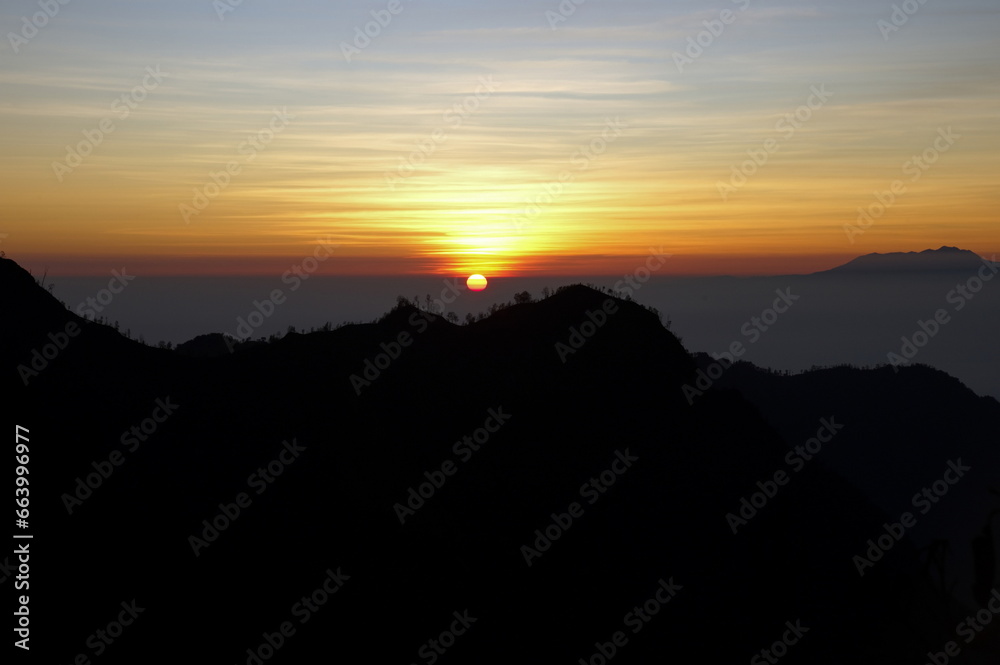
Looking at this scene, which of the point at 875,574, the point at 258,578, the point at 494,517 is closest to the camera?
the point at 258,578

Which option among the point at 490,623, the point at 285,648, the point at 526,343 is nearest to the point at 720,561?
the point at 490,623

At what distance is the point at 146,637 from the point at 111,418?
713 centimetres

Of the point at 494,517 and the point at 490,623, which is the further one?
the point at 494,517

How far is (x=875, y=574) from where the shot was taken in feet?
105

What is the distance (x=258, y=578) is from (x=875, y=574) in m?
22.0

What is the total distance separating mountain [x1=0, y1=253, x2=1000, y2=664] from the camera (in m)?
21.7

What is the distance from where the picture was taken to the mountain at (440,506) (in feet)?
71.2

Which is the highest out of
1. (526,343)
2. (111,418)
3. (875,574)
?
(111,418)

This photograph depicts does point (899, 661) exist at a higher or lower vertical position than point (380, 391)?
lower

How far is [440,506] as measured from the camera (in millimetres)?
26828

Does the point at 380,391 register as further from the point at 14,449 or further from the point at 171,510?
the point at 14,449

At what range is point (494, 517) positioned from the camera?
89.0ft

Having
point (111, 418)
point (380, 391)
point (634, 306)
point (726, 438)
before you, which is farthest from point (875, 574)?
point (111, 418)

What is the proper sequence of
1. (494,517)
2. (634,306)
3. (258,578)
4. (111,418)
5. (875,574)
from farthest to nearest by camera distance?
1. (634,306)
2. (875,574)
3. (494,517)
4. (111,418)
5. (258,578)
